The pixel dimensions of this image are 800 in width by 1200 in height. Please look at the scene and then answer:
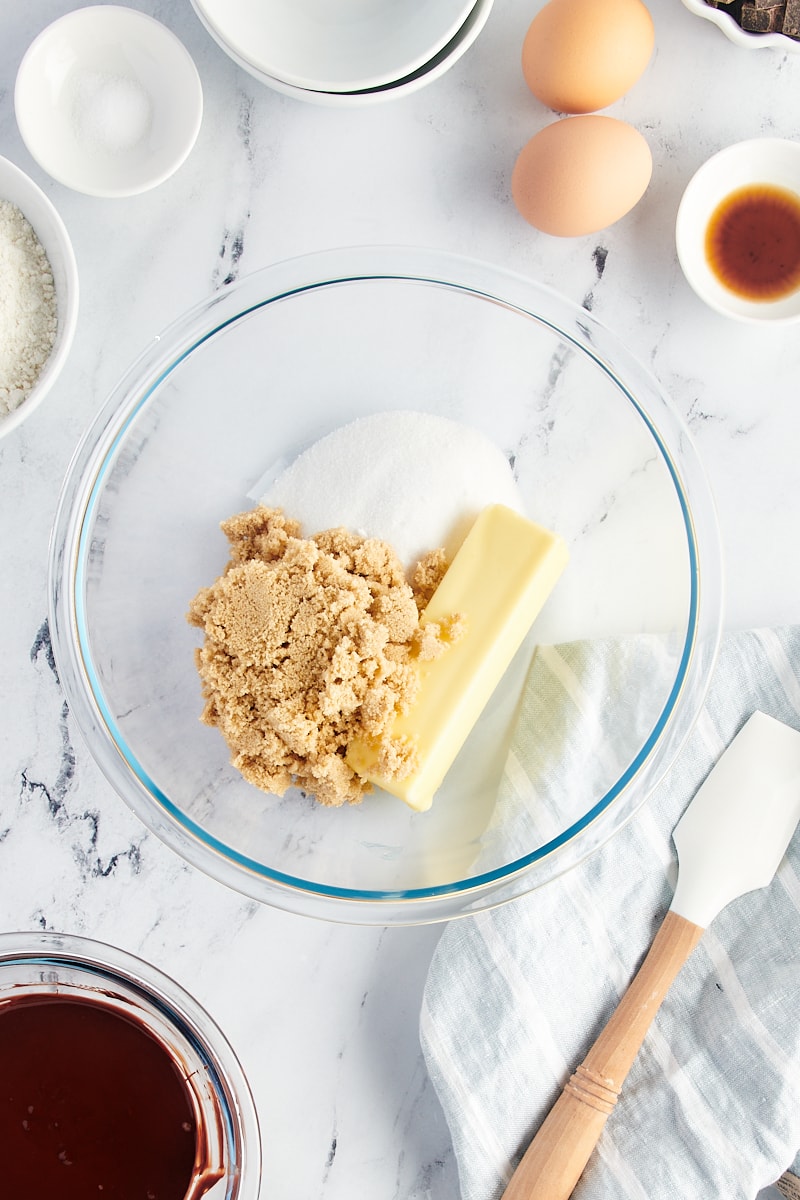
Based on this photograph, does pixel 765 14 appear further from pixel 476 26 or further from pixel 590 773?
pixel 590 773

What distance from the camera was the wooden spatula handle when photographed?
1.33 metres

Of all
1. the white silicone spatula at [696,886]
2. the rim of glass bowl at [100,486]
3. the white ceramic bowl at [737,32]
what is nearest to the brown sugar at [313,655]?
the rim of glass bowl at [100,486]

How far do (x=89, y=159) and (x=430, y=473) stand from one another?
70 cm

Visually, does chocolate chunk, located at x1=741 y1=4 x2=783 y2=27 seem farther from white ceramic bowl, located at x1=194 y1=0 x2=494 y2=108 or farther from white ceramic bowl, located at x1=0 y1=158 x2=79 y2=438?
white ceramic bowl, located at x1=0 y1=158 x2=79 y2=438

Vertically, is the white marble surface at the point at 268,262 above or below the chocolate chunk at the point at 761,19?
below

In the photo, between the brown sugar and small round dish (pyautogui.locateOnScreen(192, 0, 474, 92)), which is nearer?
the brown sugar

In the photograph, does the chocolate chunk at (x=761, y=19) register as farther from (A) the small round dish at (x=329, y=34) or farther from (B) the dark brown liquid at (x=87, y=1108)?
(B) the dark brown liquid at (x=87, y=1108)

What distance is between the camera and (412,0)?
55.4 inches

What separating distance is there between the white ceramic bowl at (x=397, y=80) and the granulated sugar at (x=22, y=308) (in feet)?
1.31

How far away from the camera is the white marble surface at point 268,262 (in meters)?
1.44

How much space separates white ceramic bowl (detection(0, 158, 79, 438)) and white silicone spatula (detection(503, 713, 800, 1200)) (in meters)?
Answer: 1.10

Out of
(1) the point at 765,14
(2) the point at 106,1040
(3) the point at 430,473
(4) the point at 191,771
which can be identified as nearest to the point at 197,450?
(3) the point at 430,473

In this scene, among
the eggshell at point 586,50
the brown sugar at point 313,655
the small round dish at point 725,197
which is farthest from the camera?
the small round dish at point 725,197

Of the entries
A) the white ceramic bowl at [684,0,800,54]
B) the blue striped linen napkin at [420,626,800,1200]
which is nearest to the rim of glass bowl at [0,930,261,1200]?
the blue striped linen napkin at [420,626,800,1200]
